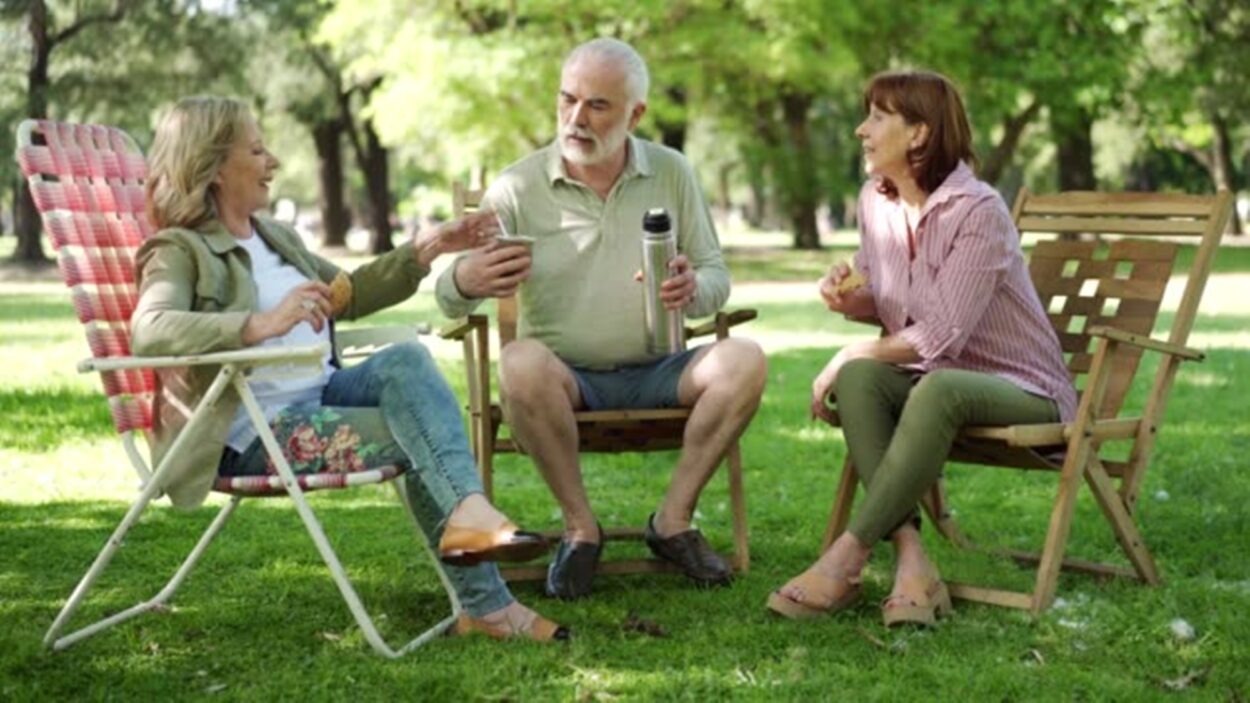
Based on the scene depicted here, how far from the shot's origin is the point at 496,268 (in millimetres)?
4340

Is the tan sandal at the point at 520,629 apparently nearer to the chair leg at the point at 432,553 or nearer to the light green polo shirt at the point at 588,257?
the chair leg at the point at 432,553

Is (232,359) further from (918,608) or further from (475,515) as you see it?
(918,608)

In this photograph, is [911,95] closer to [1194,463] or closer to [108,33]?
[1194,463]

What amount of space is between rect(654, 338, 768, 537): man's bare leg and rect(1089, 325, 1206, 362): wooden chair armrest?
34.4 inches

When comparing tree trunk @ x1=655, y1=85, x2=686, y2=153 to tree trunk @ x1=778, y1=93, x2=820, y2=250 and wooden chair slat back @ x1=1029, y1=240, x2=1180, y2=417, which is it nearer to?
tree trunk @ x1=778, y1=93, x2=820, y2=250

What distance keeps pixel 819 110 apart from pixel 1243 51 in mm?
12871

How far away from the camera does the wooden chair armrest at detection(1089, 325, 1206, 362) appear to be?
4273 mm


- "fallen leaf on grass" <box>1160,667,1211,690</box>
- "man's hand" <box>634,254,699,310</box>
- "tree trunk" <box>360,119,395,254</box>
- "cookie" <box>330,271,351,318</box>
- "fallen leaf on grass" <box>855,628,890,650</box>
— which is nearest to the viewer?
"fallen leaf on grass" <box>1160,667,1211,690</box>

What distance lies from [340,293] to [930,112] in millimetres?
1576

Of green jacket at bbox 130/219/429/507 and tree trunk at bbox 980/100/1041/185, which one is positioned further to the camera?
tree trunk at bbox 980/100/1041/185

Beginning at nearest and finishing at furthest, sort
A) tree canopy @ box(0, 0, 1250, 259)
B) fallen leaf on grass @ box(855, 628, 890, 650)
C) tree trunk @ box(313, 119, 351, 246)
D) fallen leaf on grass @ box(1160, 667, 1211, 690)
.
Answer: fallen leaf on grass @ box(1160, 667, 1211, 690) < fallen leaf on grass @ box(855, 628, 890, 650) < tree canopy @ box(0, 0, 1250, 259) < tree trunk @ box(313, 119, 351, 246)

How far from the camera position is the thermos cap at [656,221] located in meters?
4.50

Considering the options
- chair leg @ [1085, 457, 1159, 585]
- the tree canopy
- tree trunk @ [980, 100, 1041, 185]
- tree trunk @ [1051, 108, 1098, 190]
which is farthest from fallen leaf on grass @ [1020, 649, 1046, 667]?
tree trunk @ [1051, 108, 1098, 190]

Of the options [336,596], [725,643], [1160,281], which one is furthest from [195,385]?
[1160,281]
